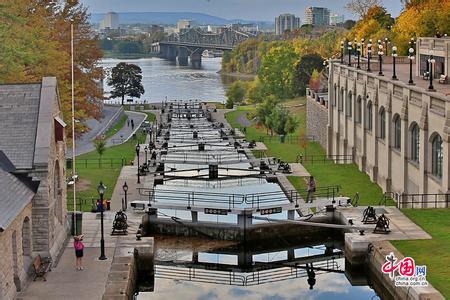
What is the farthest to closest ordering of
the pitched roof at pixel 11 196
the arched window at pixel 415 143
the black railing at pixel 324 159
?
the black railing at pixel 324 159, the arched window at pixel 415 143, the pitched roof at pixel 11 196

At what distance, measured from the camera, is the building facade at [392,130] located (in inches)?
1767

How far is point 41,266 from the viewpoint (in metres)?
32.1

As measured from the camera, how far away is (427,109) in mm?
45906

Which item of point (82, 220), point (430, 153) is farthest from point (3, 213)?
point (430, 153)

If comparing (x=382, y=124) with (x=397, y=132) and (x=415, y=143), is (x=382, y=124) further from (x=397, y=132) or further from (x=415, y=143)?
(x=415, y=143)

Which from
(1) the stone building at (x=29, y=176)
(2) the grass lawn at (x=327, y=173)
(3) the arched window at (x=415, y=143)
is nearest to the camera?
(1) the stone building at (x=29, y=176)

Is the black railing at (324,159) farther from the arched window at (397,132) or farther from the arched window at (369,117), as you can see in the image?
the arched window at (397,132)

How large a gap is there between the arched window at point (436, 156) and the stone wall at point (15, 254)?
2297 cm

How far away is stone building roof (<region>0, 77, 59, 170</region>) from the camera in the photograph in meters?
32.6

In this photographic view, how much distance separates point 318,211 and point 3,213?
883 inches

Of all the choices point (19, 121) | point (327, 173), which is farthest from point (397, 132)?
point (19, 121)

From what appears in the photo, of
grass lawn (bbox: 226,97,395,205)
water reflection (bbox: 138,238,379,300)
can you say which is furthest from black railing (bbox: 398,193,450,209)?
water reflection (bbox: 138,238,379,300)

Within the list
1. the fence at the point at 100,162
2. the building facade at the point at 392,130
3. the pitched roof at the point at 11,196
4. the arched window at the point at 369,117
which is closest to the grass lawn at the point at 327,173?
the building facade at the point at 392,130

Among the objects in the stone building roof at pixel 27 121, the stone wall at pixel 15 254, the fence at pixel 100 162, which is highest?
the stone building roof at pixel 27 121
